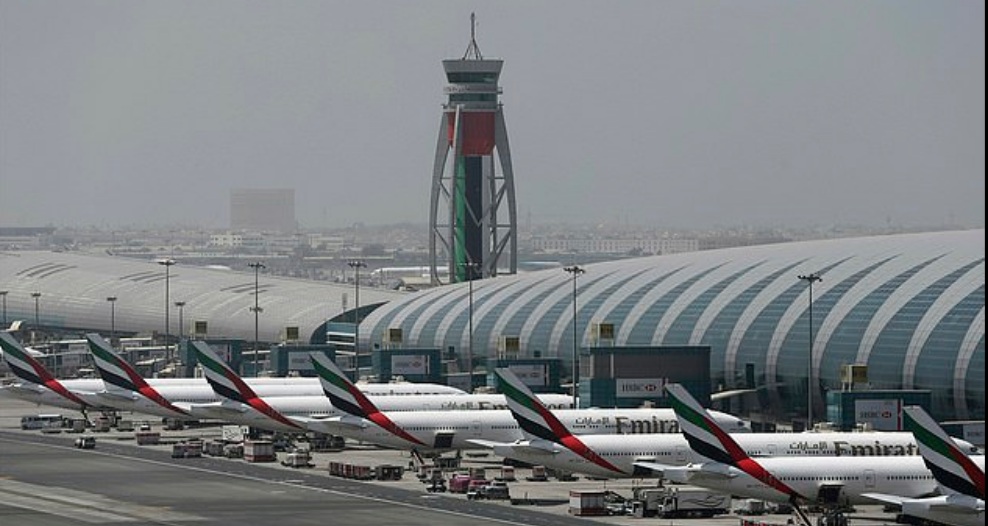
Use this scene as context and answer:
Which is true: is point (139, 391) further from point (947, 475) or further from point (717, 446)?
point (947, 475)

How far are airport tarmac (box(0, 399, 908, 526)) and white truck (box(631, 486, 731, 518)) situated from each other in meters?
Answer: 0.70

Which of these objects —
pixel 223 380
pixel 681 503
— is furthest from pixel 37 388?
pixel 681 503

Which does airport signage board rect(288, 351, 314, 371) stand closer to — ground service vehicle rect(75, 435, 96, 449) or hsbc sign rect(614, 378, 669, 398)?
ground service vehicle rect(75, 435, 96, 449)

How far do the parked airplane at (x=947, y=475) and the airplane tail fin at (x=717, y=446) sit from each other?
8.61 metres

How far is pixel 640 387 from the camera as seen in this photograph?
14025 centimetres

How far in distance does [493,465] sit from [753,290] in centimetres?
3889

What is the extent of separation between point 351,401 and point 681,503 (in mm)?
26934

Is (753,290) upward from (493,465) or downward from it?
upward

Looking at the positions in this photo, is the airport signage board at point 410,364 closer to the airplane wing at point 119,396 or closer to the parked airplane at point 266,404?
the airplane wing at point 119,396

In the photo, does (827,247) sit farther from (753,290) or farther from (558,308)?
(558,308)

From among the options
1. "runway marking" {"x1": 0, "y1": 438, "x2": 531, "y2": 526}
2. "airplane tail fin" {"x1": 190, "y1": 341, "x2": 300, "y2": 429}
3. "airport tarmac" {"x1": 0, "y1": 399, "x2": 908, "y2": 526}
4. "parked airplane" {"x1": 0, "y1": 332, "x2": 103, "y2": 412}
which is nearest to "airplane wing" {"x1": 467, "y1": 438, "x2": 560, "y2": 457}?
"airport tarmac" {"x1": 0, "y1": 399, "x2": 908, "y2": 526}

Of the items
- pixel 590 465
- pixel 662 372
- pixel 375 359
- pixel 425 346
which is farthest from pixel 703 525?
pixel 425 346

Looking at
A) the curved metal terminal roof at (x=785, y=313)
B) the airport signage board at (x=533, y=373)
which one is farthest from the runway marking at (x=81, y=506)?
the airport signage board at (x=533, y=373)

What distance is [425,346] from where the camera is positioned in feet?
615
